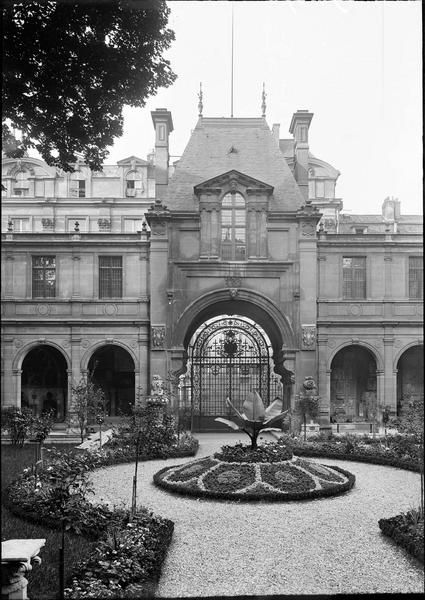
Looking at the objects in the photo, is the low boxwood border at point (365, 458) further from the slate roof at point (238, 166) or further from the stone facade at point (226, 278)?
the slate roof at point (238, 166)

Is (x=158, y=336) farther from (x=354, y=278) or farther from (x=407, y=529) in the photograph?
(x=407, y=529)

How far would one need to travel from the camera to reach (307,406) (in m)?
26.0

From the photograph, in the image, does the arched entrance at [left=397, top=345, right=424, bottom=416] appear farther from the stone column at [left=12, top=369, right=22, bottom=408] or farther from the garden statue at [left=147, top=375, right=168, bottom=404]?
the stone column at [left=12, top=369, right=22, bottom=408]

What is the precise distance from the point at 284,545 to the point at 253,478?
4759mm

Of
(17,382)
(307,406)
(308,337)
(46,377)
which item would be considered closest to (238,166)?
(308,337)

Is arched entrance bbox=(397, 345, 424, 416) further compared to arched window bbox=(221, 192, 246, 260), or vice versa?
arched window bbox=(221, 192, 246, 260)

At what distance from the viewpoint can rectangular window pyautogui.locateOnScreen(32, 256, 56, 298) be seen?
27.7 meters

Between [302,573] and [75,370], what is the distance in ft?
65.8

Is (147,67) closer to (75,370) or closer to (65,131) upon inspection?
(65,131)

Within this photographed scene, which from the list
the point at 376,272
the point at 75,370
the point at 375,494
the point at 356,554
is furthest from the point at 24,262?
the point at 356,554

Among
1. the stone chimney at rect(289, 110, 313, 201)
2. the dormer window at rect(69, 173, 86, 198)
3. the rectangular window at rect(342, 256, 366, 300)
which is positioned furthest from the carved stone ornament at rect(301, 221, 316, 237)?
the dormer window at rect(69, 173, 86, 198)

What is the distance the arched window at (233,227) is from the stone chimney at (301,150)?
2.85 metres

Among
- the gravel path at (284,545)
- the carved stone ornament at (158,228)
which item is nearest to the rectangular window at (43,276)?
the carved stone ornament at (158,228)

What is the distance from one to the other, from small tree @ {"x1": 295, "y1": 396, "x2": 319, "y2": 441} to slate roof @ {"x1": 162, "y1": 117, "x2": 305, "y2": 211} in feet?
28.8
